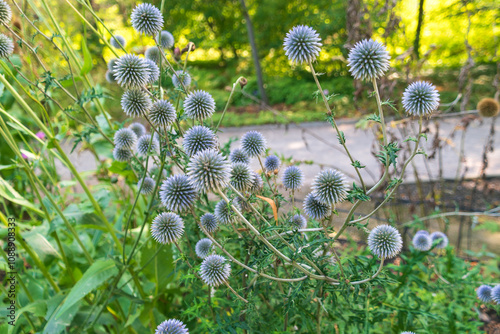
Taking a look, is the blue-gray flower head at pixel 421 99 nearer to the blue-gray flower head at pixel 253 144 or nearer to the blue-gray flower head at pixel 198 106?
A: the blue-gray flower head at pixel 253 144

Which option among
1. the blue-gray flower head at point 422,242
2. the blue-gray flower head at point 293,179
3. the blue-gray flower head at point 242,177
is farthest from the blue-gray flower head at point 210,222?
the blue-gray flower head at point 422,242

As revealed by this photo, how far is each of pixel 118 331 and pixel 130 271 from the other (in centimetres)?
32

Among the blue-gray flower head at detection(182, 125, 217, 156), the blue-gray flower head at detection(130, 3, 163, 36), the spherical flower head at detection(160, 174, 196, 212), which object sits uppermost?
the blue-gray flower head at detection(130, 3, 163, 36)

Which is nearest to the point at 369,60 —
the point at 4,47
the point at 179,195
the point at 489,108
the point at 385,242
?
the point at 385,242

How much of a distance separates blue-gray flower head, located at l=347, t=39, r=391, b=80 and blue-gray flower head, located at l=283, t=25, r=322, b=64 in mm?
140

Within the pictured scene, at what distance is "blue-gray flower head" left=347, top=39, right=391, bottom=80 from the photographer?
1264 mm

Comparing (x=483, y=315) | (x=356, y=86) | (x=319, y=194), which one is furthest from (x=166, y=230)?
(x=356, y=86)

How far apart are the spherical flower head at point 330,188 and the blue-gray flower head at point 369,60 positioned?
1.18 ft

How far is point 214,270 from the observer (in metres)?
1.35

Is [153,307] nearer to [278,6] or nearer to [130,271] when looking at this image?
[130,271]

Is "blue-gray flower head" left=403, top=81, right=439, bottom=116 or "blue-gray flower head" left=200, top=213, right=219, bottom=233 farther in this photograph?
"blue-gray flower head" left=200, top=213, right=219, bottom=233

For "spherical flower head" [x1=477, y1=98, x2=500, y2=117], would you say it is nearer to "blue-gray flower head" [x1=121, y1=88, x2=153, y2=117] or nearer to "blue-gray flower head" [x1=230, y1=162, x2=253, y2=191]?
"blue-gray flower head" [x1=230, y1=162, x2=253, y2=191]

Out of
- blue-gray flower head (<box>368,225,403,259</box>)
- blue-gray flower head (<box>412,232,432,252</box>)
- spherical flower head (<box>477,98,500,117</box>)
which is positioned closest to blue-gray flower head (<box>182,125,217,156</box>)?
blue-gray flower head (<box>368,225,403,259</box>)

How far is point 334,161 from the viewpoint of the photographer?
20.4 feet
